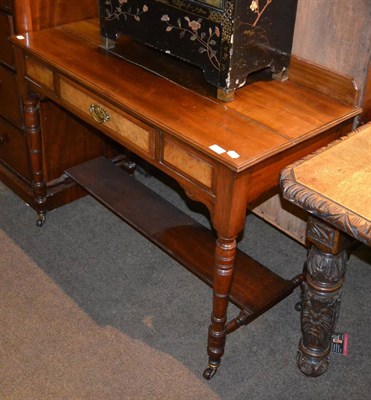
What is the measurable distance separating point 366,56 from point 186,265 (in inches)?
41.1

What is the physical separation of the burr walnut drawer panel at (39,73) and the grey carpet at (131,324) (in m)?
0.79

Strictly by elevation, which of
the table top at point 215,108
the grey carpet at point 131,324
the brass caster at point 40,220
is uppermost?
the table top at point 215,108

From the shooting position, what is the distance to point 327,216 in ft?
5.74

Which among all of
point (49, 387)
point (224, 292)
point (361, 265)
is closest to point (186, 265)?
point (224, 292)

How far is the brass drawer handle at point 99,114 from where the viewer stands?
7.55 ft

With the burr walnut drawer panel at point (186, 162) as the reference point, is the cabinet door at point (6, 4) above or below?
above

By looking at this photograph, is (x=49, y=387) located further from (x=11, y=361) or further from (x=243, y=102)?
(x=243, y=102)

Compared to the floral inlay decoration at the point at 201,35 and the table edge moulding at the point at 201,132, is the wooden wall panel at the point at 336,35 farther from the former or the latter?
the floral inlay decoration at the point at 201,35

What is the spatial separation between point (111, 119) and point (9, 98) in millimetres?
959

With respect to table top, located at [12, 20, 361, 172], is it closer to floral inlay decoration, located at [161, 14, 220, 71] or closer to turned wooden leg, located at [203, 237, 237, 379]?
floral inlay decoration, located at [161, 14, 220, 71]

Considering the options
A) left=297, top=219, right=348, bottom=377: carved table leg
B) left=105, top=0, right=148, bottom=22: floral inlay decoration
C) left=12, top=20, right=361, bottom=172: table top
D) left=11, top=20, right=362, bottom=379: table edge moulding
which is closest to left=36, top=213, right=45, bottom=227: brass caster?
left=11, top=20, right=362, bottom=379: table edge moulding

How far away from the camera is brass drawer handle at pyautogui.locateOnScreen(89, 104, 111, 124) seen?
2.30 m

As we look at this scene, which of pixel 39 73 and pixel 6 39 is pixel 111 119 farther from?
pixel 6 39

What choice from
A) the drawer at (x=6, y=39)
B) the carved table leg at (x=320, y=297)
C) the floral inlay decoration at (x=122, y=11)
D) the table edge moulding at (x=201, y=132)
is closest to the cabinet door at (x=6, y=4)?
the drawer at (x=6, y=39)
